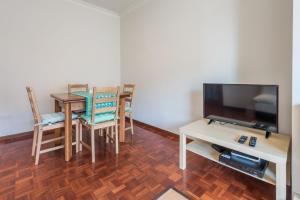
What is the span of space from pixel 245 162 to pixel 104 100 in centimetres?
168

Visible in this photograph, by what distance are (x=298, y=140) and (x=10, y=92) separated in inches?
154

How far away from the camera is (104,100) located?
7.01 feet

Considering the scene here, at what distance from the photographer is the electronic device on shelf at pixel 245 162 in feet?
4.98

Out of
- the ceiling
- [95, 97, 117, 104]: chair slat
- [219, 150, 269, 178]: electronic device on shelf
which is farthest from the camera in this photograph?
the ceiling

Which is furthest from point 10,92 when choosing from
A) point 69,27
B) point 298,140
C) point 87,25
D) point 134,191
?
point 298,140

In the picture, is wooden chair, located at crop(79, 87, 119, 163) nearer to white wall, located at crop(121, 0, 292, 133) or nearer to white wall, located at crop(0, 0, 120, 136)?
white wall, located at crop(121, 0, 292, 133)

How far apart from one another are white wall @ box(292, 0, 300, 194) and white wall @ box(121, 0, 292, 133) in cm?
39

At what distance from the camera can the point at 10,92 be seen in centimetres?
287

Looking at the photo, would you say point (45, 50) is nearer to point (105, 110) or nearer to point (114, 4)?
point (114, 4)

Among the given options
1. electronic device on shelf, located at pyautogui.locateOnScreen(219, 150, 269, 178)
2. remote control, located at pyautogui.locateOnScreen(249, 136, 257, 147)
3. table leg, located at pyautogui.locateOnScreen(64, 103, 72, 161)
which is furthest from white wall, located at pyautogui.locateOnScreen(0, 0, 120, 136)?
remote control, located at pyautogui.locateOnScreen(249, 136, 257, 147)

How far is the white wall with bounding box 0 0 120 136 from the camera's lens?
2816 millimetres

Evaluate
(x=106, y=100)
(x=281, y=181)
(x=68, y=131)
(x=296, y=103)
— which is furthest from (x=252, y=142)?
(x=68, y=131)

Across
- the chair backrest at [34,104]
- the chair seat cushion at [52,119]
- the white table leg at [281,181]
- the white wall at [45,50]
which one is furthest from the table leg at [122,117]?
the white table leg at [281,181]

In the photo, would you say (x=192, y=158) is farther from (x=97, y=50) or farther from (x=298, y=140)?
(x=97, y=50)
